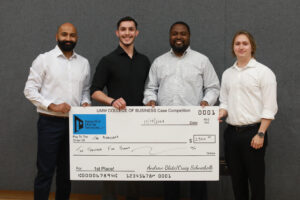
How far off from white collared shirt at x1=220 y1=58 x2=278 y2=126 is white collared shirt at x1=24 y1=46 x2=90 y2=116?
4.19ft

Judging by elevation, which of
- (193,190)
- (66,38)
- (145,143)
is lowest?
(193,190)

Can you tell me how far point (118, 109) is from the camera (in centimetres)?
230

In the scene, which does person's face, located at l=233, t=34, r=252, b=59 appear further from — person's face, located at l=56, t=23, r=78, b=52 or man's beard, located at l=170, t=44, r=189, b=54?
person's face, located at l=56, t=23, r=78, b=52

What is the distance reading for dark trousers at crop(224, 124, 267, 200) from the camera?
84.4 inches

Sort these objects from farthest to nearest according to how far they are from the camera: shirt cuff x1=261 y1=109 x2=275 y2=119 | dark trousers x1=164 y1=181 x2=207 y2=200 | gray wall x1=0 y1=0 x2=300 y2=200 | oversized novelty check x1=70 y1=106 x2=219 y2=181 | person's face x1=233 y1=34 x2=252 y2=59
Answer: gray wall x1=0 y1=0 x2=300 y2=200 → dark trousers x1=164 y1=181 x2=207 y2=200 → oversized novelty check x1=70 y1=106 x2=219 y2=181 → person's face x1=233 y1=34 x2=252 y2=59 → shirt cuff x1=261 y1=109 x2=275 y2=119

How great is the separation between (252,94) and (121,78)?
1051 millimetres

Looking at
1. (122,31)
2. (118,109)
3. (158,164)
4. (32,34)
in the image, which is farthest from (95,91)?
(32,34)

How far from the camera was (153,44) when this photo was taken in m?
3.13

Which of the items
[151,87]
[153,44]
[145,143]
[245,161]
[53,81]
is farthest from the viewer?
[153,44]

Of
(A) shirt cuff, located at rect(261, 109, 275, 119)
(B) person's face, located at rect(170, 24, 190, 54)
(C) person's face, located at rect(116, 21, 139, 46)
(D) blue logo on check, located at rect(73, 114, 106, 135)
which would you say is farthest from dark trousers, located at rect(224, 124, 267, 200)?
(C) person's face, located at rect(116, 21, 139, 46)

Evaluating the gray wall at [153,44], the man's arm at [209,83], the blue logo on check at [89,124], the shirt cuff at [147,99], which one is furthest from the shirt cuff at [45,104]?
the man's arm at [209,83]

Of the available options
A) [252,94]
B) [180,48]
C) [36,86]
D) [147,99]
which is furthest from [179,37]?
[36,86]

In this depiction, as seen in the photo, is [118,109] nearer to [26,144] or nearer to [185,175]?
[185,175]

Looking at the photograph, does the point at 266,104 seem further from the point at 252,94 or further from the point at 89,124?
the point at 89,124
